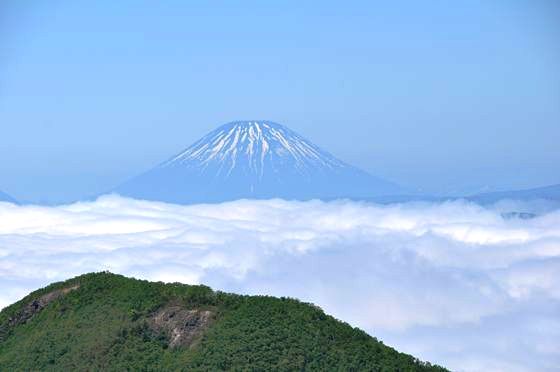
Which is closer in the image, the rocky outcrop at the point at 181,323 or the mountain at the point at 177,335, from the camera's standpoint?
the mountain at the point at 177,335

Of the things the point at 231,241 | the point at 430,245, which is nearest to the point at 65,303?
the point at 231,241

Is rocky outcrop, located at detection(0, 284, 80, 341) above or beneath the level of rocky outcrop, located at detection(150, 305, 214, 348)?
above

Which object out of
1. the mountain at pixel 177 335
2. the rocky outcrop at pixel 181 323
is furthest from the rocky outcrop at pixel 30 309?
the rocky outcrop at pixel 181 323

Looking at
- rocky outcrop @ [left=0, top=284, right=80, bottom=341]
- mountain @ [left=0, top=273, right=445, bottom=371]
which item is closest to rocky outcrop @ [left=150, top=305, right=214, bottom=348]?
mountain @ [left=0, top=273, right=445, bottom=371]

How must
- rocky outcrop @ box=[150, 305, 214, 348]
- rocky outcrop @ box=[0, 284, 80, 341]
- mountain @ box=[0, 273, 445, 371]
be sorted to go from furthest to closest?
rocky outcrop @ box=[0, 284, 80, 341] → rocky outcrop @ box=[150, 305, 214, 348] → mountain @ box=[0, 273, 445, 371]

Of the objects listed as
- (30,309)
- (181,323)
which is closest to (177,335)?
(181,323)

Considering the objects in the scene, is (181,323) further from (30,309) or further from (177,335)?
(30,309)

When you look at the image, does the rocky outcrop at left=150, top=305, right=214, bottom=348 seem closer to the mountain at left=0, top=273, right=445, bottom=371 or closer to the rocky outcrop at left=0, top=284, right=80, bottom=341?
the mountain at left=0, top=273, right=445, bottom=371

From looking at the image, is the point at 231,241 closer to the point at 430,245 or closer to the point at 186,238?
the point at 186,238

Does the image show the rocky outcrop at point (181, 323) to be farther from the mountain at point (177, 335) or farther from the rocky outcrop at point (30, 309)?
the rocky outcrop at point (30, 309)
